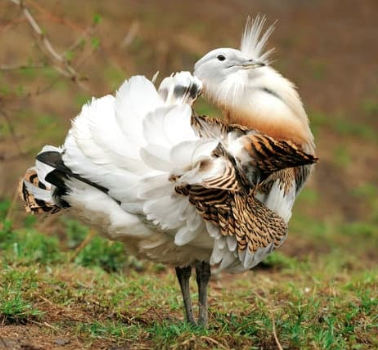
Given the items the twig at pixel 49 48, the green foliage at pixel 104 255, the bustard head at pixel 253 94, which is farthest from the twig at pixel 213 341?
the twig at pixel 49 48

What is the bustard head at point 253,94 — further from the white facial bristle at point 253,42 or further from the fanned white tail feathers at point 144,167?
the fanned white tail feathers at point 144,167

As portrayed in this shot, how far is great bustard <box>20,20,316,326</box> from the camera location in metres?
3.61

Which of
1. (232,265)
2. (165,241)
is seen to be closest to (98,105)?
(165,241)

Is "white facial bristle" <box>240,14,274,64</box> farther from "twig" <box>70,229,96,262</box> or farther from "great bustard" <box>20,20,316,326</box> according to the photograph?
"twig" <box>70,229,96,262</box>

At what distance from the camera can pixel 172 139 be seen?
364 cm

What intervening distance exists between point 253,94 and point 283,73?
791cm

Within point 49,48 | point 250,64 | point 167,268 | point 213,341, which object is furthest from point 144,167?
point 167,268

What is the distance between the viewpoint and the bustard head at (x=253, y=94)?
434 centimetres

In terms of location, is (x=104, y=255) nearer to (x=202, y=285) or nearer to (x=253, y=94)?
(x=202, y=285)

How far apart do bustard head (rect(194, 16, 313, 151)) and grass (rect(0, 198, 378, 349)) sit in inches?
40.7

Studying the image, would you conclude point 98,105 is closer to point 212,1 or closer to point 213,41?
point 213,41

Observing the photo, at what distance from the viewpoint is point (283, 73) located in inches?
480

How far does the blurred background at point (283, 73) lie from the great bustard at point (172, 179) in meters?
2.47

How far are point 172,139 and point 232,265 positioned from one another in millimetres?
754
